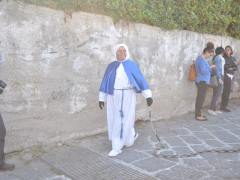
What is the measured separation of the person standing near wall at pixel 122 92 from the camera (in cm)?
671

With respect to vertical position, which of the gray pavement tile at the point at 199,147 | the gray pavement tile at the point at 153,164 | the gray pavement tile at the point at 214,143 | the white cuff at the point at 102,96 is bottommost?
the gray pavement tile at the point at 153,164

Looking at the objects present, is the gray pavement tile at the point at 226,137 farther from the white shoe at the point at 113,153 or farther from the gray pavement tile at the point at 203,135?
the white shoe at the point at 113,153

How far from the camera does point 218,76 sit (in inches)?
371

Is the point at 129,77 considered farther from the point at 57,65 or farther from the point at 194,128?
the point at 194,128

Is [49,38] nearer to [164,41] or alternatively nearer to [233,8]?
[164,41]

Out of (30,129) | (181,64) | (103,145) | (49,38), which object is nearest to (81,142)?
(103,145)

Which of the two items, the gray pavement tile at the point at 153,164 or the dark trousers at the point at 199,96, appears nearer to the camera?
the gray pavement tile at the point at 153,164

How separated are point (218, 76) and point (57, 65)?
4048 mm

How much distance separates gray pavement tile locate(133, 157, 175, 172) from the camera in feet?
19.9

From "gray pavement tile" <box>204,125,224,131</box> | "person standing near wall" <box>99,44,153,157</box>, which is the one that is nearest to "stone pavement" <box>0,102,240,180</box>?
"gray pavement tile" <box>204,125,224,131</box>

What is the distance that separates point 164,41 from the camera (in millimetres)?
8695

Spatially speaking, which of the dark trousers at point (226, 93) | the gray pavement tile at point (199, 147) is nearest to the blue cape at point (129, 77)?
the gray pavement tile at point (199, 147)

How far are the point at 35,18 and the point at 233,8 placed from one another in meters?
5.86

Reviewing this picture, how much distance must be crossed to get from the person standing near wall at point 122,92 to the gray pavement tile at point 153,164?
0.55 metres
